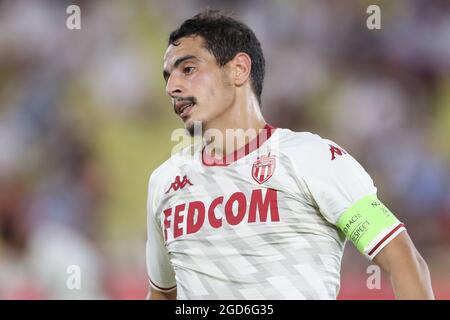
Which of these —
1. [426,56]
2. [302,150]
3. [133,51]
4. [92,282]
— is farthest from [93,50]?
[302,150]

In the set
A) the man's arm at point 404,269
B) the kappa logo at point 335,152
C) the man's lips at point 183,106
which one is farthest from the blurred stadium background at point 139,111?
the man's arm at point 404,269

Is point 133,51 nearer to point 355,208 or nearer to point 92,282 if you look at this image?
point 92,282

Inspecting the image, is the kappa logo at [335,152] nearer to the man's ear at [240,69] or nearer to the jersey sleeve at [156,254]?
the man's ear at [240,69]

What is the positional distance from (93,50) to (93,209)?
1430 mm

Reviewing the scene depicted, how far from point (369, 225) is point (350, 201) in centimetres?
9

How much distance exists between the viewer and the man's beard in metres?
2.59

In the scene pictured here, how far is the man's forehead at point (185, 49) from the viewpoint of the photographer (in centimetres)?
264

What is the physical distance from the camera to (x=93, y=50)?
6164 millimetres

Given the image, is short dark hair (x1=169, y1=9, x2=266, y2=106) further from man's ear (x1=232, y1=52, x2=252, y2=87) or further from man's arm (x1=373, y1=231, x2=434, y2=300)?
man's arm (x1=373, y1=231, x2=434, y2=300)

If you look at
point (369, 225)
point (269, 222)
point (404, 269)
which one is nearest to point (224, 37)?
point (269, 222)

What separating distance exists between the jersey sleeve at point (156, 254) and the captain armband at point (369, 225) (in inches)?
28.5

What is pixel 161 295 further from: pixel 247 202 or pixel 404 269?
pixel 404 269

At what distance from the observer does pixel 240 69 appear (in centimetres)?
273

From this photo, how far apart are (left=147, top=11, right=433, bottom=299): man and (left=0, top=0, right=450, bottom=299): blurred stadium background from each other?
2496 millimetres
